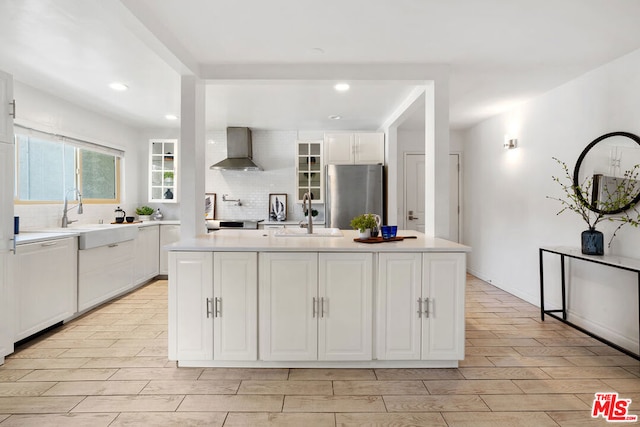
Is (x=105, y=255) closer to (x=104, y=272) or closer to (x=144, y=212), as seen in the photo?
(x=104, y=272)

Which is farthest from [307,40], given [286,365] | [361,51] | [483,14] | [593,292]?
[593,292]

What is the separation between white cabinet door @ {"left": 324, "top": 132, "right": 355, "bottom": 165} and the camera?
5570 mm

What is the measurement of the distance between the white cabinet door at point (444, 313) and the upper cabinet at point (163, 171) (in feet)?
15.2

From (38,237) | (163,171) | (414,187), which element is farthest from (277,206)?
(38,237)

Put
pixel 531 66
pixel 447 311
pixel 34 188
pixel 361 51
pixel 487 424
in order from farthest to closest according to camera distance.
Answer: pixel 34 188
pixel 531 66
pixel 361 51
pixel 447 311
pixel 487 424

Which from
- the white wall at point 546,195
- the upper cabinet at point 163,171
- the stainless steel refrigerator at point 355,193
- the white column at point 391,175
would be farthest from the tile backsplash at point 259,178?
the white wall at point 546,195

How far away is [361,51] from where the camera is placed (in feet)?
9.71

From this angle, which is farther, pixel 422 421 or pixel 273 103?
pixel 273 103

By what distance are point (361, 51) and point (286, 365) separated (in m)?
2.50

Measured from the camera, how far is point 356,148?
5.57 metres

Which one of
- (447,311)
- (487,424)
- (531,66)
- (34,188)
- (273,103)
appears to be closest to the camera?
(487,424)

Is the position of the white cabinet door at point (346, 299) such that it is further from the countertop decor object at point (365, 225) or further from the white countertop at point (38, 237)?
the white countertop at point (38, 237)

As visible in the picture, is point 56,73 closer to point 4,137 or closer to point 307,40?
point 4,137

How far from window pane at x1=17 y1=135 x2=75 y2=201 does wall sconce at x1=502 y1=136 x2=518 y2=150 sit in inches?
215
